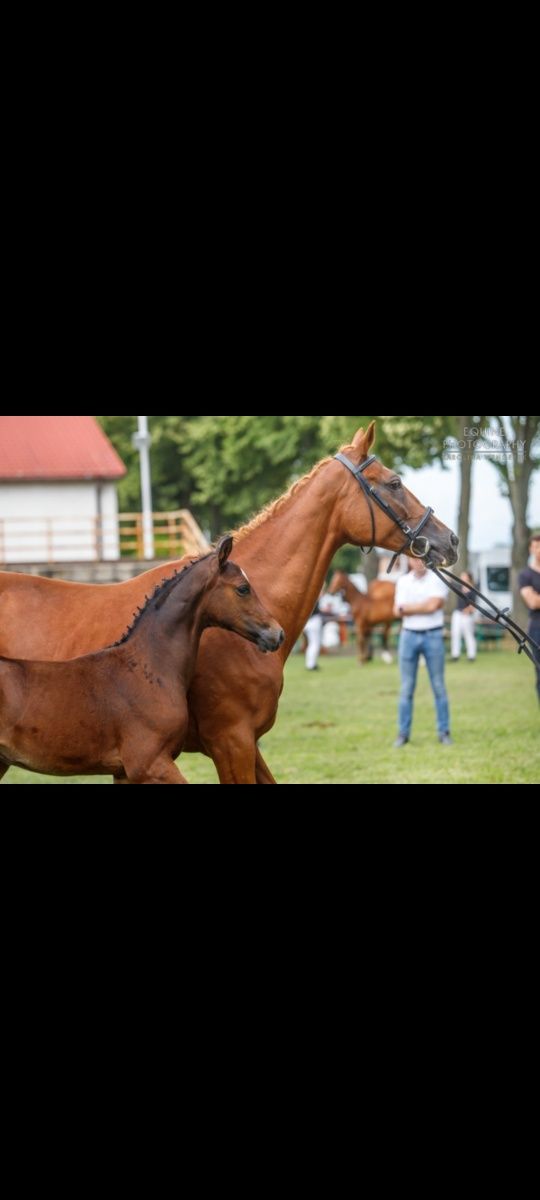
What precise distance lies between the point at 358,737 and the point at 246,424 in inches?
908

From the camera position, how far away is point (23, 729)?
15.4 feet

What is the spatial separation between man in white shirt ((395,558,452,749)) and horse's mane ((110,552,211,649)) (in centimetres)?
731

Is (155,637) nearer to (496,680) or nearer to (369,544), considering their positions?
(369,544)

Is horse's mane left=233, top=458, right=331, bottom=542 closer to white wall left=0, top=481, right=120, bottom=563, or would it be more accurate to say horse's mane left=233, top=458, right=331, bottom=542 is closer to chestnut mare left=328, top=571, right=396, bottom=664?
white wall left=0, top=481, right=120, bottom=563

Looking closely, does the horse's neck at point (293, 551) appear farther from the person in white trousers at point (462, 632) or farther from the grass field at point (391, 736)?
the person in white trousers at point (462, 632)

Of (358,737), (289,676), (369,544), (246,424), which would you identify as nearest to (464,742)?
(358,737)

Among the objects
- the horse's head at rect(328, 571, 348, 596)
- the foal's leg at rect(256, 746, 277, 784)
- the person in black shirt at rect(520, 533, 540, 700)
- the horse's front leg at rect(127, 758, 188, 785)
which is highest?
the person in black shirt at rect(520, 533, 540, 700)

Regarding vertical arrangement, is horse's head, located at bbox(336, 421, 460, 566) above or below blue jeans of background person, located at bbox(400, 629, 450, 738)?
above

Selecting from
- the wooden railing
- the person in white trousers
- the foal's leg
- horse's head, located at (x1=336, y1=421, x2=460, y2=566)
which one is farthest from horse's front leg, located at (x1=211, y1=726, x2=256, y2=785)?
the person in white trousers

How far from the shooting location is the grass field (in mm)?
9914

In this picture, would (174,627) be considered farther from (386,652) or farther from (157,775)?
(386,652)

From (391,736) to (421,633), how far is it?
1263 mm

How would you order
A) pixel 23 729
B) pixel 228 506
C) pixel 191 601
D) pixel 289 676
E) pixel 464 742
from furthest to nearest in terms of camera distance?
pixel 228 506 → pixel 289 676 → pixel 464 742 → pixel 191 601 → pixel 23 729

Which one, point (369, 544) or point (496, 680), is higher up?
point (369, 544)
